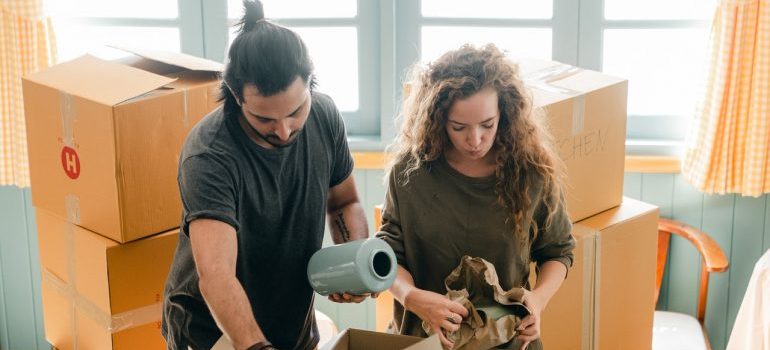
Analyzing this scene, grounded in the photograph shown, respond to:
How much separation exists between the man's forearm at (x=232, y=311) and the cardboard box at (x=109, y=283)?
2.23ft

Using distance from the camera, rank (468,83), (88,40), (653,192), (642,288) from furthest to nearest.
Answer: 1. (88,40)
2. (653,192)
3. (642,288)
4. (468,83)

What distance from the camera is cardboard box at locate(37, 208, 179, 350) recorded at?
2221 millimetres

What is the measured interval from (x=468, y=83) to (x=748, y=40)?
1.45 meters

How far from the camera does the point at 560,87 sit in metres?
2.44

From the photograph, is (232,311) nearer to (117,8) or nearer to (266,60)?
(266,60)

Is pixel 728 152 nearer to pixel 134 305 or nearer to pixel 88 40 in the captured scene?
pixel 134 305

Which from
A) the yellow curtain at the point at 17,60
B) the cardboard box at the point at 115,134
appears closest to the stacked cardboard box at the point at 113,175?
the cardboard box at the point at 115,134

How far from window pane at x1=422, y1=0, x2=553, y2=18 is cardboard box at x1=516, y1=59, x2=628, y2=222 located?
66 centimetres

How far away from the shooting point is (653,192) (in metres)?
3.19

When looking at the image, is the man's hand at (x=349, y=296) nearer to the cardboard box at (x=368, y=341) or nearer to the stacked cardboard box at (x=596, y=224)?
the cardboard box at (x=368, y=341)

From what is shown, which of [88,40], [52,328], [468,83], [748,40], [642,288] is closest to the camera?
[468,83]

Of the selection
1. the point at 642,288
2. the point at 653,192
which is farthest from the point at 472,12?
the point at 642,288

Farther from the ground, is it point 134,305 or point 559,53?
point 559,53

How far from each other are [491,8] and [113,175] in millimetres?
1582
